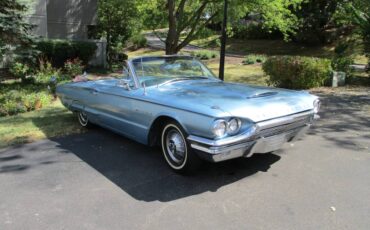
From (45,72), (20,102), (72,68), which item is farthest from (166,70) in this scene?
(72,68)

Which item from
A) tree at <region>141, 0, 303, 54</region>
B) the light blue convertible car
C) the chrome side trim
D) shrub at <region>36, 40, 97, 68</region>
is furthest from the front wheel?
shrub at <region>36, 40, 97, 68</region>

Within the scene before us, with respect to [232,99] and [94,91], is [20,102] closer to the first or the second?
[94,91]

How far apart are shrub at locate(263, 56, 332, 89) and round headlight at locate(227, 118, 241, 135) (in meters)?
8.07

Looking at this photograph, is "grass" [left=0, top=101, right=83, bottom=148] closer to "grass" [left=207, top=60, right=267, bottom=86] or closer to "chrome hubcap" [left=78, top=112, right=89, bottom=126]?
"chrome hubcap" [left=78, top=112, right=89, bottom=126]

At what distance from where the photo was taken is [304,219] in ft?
11.2

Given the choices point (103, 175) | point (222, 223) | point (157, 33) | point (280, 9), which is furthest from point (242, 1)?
point (222, 223)

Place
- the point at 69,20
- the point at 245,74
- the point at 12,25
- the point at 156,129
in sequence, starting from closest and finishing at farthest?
the point at 156,129, the point at 12,25, the point at 245,74, the point at 69,20

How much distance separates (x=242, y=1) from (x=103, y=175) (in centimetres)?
934

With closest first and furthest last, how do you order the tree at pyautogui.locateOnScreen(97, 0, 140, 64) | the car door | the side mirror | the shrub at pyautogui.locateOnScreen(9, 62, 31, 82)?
the car door → the side mirror → the shrub at pyautogui.locateOnScreen(9, 62, 31, 82) → the tree at pyautogui.locateOnScreen(97, 0, 140, 64)

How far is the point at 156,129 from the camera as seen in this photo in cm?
488

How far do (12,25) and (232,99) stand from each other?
8212mm

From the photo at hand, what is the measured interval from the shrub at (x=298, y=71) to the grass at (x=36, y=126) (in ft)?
21.8

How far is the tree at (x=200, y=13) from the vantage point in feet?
40.7

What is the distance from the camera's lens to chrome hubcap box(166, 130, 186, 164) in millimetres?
4484
